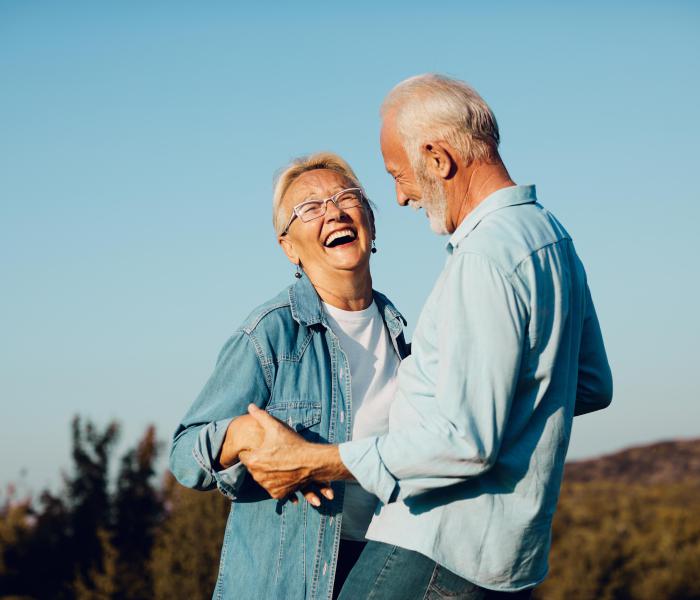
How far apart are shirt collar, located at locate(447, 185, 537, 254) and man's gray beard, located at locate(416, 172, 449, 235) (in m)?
0.11

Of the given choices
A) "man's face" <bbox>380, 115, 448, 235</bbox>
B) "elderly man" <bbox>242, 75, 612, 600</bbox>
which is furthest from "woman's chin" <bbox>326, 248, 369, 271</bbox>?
"elderly man" <bbox>242, 75, 612, 600</bbox>

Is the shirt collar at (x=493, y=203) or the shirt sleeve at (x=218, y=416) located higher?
the shirt collar at (x=493, y=203)

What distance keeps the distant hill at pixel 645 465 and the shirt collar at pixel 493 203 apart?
949 inches

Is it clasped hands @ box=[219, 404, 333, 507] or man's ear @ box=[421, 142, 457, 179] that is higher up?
man's ear @ box=[421, 142, 457, 179]

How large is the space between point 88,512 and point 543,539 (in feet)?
54.4

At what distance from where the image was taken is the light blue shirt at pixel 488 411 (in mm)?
2637

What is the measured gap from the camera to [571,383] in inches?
114

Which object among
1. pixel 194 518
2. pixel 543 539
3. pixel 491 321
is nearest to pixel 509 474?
pixel 543 539

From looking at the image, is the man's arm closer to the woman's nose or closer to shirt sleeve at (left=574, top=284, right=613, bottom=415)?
shirt sleeve at (left=574, top=284, right=613, bottom=415)

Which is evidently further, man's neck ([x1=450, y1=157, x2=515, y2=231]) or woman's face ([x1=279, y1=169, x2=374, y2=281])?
woman's face ([x1=279, y1=169, x2=374, y2=281])

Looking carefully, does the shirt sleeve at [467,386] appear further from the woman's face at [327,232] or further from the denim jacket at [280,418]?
the woman's face at [327,232]

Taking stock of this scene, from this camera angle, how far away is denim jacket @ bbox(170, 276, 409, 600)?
3.48 metres

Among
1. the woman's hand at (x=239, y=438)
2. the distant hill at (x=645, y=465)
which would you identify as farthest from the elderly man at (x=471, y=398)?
the distant hill at (x=645, y=465)

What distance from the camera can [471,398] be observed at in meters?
2.63
